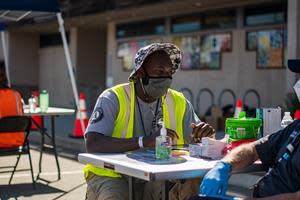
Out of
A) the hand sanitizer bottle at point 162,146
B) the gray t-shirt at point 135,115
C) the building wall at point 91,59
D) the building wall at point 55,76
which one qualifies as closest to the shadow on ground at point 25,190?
the gray t-shirt at point 135,115

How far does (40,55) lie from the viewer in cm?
2500

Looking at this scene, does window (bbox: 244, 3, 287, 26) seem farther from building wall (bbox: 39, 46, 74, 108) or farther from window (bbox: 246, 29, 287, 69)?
building wall (bbox: 39, 46, 74, 108)

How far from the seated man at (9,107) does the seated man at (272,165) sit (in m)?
4.55

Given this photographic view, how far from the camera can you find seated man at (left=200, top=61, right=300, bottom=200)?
3.12 metres

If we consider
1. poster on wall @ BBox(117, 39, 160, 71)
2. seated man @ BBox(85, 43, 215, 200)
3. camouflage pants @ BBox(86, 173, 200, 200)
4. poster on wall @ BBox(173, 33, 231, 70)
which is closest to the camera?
camouflage pants @ BBox(86, 173, 200, 200)

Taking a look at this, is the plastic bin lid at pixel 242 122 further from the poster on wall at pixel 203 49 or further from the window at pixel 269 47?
the poster on wall at pixel 203 49

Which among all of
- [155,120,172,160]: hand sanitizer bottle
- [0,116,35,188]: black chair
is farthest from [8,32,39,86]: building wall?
[155,120,172,160]: hand sanitizer bottle

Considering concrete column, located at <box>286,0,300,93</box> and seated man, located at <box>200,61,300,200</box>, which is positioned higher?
concrete column, located at <box>286,0,300,93</box>

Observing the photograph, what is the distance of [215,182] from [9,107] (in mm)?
5023

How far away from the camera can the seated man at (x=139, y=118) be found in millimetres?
3947

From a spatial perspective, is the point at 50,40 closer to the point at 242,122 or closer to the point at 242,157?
the point at 242,122

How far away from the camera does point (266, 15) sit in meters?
13.9

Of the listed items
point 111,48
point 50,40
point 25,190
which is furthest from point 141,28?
point 25,190

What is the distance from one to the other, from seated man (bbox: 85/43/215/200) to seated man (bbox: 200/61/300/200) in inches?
25.0
